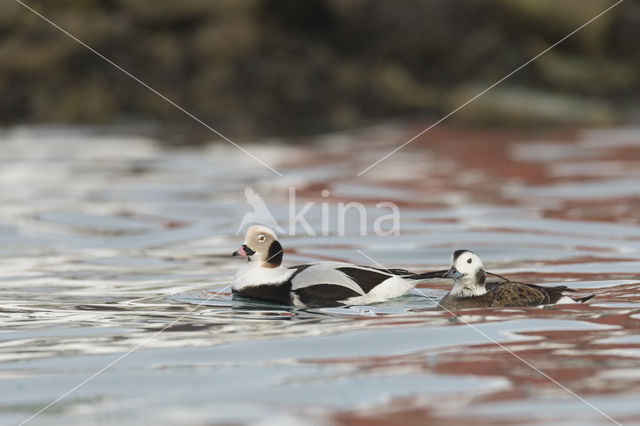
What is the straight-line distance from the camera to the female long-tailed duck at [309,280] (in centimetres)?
673

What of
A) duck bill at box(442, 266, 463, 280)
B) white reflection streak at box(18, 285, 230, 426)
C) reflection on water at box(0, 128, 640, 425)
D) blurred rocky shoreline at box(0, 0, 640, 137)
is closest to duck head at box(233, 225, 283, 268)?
reflection on water at box(0, 128, 640, 425)

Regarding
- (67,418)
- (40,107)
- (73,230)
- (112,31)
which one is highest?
(112,31)

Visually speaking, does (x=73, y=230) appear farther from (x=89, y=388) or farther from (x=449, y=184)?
(x=89, y=388)

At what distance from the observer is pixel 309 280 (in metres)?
6.77

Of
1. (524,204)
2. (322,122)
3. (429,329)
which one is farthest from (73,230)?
(322,122)

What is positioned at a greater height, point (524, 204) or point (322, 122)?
point (322, 122)

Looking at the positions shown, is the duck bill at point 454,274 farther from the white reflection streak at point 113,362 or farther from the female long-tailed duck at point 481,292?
the white reflection streak at point 113,362

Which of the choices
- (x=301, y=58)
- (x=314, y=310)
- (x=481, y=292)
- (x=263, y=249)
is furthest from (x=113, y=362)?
(x=301, y=58)

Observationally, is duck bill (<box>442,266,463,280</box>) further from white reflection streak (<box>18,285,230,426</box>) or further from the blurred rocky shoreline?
the blurred rocky shoreline

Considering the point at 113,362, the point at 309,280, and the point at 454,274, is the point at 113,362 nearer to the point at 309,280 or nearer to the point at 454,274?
the point at 309,280

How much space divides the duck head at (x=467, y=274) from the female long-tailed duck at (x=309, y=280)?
158 mm

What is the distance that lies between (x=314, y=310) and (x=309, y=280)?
0.19 m

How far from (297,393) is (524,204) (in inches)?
293

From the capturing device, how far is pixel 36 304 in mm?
7242
